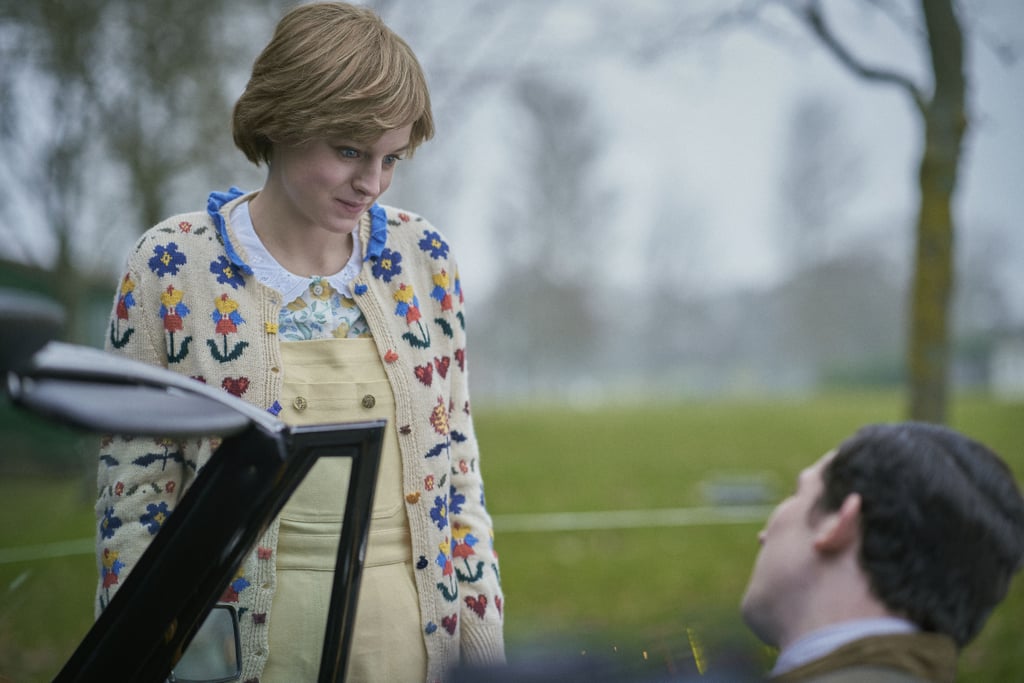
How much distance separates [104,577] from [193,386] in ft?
2.33

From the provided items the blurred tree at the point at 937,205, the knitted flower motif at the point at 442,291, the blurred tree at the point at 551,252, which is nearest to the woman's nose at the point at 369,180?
Answer: the knitted flower motif at the point at 442,291

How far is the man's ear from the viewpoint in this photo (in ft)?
4.92

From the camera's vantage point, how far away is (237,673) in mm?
1595

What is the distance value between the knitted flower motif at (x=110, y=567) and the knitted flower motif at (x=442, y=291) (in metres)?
0.86

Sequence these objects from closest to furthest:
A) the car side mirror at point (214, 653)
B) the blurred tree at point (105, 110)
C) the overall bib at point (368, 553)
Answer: the car side mirror at point (214, 653) < the overall bib at point (368, 553) < the blurred tree at point (105, 110)

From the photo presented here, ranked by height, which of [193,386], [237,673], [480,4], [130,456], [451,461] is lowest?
[237,673]

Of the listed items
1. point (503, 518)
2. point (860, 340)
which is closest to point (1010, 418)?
point (503, 518)

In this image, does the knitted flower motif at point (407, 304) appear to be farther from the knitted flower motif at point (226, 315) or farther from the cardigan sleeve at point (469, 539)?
the knitted flower motif at point (226, 315)

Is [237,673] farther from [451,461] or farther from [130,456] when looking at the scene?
[451,461]

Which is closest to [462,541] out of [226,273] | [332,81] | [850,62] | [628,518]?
[226,273]

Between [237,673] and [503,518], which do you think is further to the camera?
[503,518]

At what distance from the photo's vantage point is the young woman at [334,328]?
6.26 feet

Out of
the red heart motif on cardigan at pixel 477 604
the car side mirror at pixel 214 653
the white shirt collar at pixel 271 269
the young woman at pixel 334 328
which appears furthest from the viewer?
the red heart motif on cardigan at pixel 477 604

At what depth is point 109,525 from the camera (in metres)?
1.80
